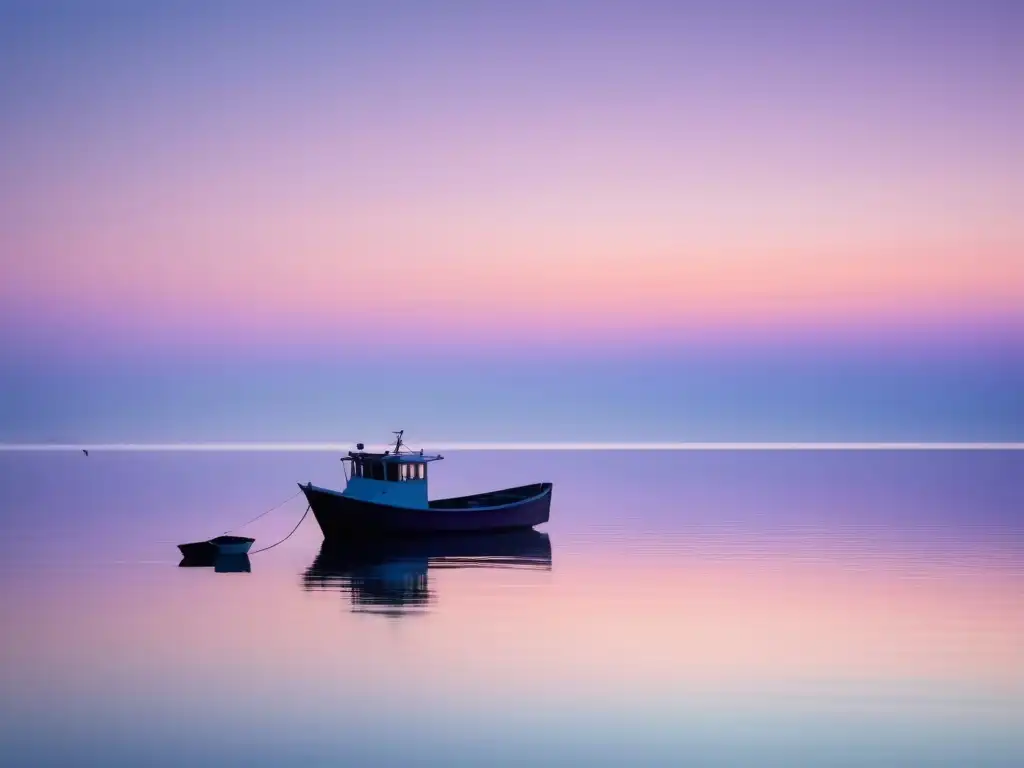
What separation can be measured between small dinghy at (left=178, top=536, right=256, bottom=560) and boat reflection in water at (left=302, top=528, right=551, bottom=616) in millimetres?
2555

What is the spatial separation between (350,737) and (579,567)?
860 inches

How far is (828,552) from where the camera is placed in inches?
1689

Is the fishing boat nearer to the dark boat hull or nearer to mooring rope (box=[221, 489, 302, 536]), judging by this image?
the dark boat hull

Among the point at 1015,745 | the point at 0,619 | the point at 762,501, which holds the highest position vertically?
the point at 762,501

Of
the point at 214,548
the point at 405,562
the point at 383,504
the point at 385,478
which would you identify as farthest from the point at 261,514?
the point at 405,562

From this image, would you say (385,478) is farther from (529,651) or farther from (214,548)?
(529,651)

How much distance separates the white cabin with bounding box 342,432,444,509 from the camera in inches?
1871

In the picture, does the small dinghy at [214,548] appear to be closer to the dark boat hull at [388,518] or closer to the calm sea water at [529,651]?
the calm sea water at [529,651]

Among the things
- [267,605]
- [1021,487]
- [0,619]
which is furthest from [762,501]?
[0,619]

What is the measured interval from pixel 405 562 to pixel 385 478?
614 cm

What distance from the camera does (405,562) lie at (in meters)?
42.2

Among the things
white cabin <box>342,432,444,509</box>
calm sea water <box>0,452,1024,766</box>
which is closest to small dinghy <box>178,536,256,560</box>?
calm sea water <box>0,452,1024,766</box>

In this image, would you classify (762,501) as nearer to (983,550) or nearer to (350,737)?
(983,550)

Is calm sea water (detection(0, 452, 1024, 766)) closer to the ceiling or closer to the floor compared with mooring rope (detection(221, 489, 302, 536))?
closer to the floor
